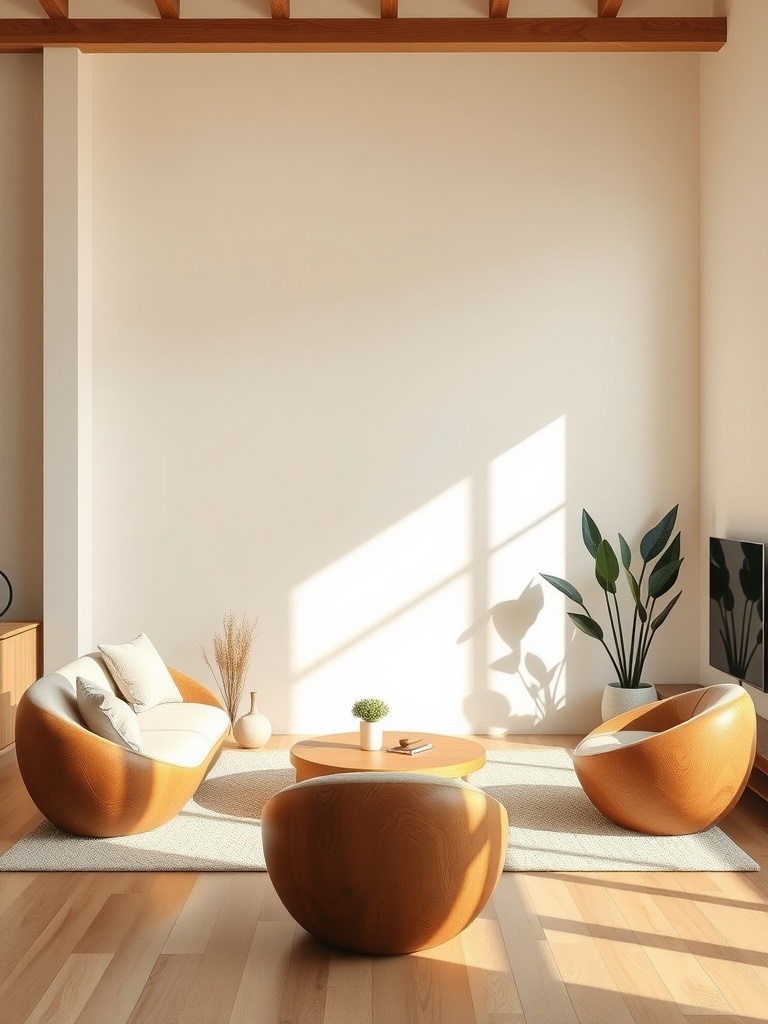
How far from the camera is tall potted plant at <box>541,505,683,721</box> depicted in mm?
5645

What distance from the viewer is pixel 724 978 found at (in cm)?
279

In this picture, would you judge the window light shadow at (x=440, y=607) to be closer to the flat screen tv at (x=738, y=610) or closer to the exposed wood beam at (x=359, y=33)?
the flat screen tv at (x=738, y=610)

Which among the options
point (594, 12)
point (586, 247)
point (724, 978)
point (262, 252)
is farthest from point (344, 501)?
point (724, 978)

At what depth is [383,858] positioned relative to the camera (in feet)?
9.18

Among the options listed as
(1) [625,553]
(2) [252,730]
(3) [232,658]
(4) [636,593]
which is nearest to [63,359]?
(3) [232,658]

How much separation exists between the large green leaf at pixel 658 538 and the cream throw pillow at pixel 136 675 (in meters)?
2.83

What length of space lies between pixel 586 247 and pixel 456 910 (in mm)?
4343

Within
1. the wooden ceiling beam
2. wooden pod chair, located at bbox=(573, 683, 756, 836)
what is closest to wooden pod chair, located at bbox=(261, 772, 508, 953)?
wooden pod chair, located at bbox=(573, 683, 756, 836)

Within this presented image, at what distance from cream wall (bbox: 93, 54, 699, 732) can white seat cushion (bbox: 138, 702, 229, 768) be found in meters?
1.13

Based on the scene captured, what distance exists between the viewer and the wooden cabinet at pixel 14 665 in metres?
5.25

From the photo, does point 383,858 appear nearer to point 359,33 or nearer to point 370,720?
point 370,720

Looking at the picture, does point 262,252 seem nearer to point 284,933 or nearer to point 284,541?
point 284,541

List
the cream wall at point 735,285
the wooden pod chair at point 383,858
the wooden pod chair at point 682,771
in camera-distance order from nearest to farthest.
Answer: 1. the wooden pod chair at point 383,858
2. the wooden pod chair at point 682,771
3. the cream wall at point 735,285

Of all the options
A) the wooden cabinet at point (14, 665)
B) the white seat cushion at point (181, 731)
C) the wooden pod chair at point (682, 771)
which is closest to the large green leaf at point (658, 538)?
the wooden pod chair at point (682, 771)
